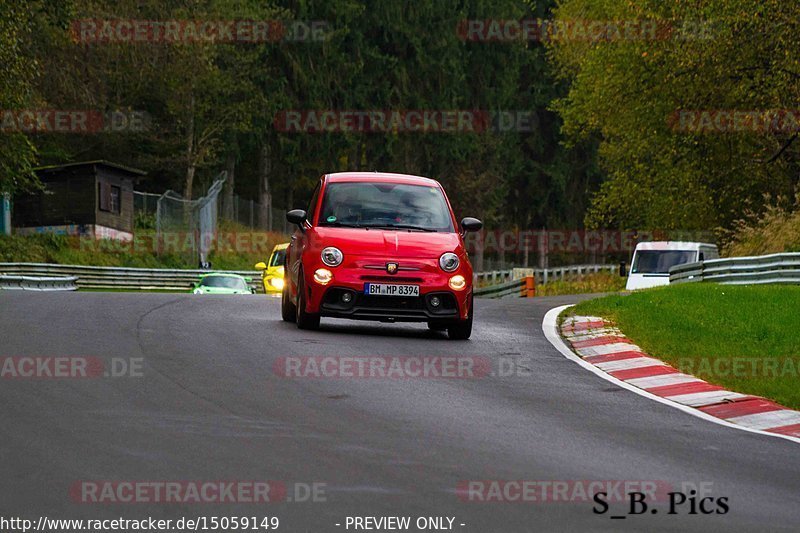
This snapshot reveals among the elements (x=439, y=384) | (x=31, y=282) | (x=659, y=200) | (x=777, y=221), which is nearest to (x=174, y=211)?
(x=31, y=282)

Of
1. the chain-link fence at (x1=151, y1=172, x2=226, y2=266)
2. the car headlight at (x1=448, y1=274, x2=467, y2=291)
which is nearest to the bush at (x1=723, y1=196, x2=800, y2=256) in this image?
the car headlight at (x1=448, y1=274, x2=467, y2=291)

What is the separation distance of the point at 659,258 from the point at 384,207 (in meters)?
20.6

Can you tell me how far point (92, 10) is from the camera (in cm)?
5753

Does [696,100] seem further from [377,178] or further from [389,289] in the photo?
[389,289]

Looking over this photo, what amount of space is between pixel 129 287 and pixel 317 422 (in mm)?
40344

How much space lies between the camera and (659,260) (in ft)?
120

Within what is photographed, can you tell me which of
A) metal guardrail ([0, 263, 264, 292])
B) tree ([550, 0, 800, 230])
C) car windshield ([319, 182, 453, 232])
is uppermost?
tree ([550, 0, 800, 230])

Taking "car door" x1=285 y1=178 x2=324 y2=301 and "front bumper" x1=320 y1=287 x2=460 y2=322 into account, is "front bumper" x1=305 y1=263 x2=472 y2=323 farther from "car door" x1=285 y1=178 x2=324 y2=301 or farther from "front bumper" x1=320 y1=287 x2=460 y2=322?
"car door" x1=285 y1=178 x2=324 y2=301

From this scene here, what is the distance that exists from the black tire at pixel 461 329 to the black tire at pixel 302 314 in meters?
1.63

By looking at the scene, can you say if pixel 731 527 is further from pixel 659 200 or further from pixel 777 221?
pixel 659 200

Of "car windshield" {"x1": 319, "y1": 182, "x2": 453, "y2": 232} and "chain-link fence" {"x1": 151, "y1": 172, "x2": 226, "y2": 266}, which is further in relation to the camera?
"chain-link fence" {"x1": 151, "y1": 172, "x2": 226, "y2": 266}

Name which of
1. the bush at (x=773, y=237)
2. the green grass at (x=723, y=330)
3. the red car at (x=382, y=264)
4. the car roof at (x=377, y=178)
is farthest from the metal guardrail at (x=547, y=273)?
the red car at (x=382, y=264)

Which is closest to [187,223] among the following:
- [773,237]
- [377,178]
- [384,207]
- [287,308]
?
[773,237]

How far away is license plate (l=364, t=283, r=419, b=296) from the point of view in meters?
16.1
